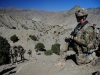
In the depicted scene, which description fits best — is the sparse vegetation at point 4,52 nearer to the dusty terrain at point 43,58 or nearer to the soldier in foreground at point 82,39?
the dusty terrain at point 43,58

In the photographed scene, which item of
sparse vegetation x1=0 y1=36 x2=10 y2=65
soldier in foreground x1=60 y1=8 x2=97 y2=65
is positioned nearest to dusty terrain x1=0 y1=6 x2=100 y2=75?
soldier in foreground x1=60 y1=8 x2=97 y2=65

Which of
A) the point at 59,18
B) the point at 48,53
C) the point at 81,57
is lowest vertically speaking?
the point at 48,53

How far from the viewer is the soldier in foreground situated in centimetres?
530

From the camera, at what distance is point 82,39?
543 cm

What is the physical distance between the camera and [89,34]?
5.27 m

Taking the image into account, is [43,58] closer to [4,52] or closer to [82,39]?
[4,52]

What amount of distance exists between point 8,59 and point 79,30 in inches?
594

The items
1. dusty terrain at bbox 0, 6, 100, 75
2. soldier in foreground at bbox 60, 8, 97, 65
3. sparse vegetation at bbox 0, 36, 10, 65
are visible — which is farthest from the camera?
sparse vegetation at bbox 0, 36, 10, 65

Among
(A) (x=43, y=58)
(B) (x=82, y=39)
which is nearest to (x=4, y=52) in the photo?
(A) (x=43, y=58)

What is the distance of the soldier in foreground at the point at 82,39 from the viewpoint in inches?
209

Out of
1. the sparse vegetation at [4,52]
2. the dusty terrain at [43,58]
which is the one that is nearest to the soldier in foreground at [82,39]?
the dusty terrain at [43,58]

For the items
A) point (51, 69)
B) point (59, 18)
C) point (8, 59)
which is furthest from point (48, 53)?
point (59, 18)

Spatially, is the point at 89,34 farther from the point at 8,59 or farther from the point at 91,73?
the point at 8,59

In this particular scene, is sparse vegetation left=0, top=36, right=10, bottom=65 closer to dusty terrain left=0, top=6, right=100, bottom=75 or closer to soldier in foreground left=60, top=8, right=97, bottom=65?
dusty terrain left=0, top=6, right=100, bottom=75
